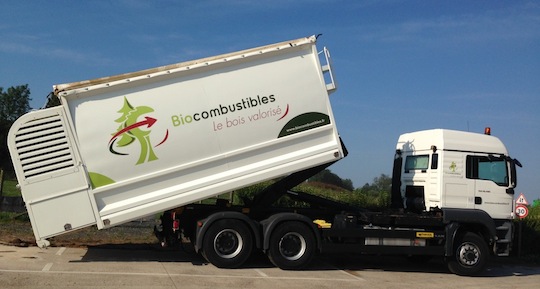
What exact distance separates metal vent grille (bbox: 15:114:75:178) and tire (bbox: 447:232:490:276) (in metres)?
7.75

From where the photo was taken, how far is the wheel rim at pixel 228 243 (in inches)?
418

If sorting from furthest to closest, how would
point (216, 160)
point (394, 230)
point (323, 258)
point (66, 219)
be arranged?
1. point (323, 258)
2. point (394, 230)
3. point (216, 160)
4. point (66, 219)

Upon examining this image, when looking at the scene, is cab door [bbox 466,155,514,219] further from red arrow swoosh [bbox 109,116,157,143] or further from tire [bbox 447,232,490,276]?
red arrow swoosh [bbox 109,116,157,143]

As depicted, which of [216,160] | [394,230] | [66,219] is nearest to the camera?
[66,219]

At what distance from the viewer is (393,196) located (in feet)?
43.5

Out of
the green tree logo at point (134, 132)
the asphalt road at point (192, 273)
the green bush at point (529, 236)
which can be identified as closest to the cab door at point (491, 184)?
the asphalt road at point (192, 273)

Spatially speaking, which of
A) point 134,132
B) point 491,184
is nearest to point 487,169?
point 491,184

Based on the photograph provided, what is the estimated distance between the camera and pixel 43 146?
9672mm

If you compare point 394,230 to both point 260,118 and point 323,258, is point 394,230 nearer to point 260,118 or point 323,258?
point 323,258

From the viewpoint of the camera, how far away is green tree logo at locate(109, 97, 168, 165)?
32.9 ft

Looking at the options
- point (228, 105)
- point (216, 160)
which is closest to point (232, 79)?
point (228, 105)

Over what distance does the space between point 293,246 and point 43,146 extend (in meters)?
4.90

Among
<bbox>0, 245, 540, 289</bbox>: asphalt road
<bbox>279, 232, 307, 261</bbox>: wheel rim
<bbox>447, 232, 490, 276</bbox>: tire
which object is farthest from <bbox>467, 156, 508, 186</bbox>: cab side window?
<bbox>279, 232, 307, 261</bbox>: wheel rim

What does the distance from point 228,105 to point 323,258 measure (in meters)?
4.57
